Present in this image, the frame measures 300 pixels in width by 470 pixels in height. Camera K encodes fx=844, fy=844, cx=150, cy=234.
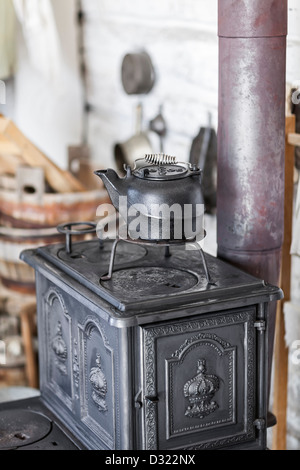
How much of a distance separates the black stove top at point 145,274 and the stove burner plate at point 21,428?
53 cm

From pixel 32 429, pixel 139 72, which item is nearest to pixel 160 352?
pixel 32 429

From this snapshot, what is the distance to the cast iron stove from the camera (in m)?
2.33

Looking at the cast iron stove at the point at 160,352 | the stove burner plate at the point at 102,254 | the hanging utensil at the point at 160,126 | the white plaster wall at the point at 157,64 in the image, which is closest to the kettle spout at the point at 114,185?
the cast iron stove at the point at 160,352

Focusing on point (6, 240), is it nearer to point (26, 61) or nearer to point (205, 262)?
point (26, 61)

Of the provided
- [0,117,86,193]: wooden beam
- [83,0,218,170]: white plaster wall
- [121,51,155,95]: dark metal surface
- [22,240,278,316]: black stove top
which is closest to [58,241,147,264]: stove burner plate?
[22,240,278,316]: black stove top

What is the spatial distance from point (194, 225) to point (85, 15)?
8.09 ft

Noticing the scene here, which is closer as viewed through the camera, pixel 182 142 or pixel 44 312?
pixel 44 312

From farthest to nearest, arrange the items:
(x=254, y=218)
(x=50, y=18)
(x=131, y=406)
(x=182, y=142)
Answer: (x=50, y=18) < (x=182, y=142) < (x=254, y=218) < (x=131, y=406)

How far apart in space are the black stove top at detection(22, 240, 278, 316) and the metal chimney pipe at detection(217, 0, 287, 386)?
0.13m

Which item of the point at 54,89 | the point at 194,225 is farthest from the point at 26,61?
the point at 194,225

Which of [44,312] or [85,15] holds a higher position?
[85,15]

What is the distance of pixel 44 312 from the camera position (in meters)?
2.90

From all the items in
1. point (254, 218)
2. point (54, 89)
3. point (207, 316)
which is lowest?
point (207, 316)

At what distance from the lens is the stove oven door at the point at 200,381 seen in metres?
2.35
